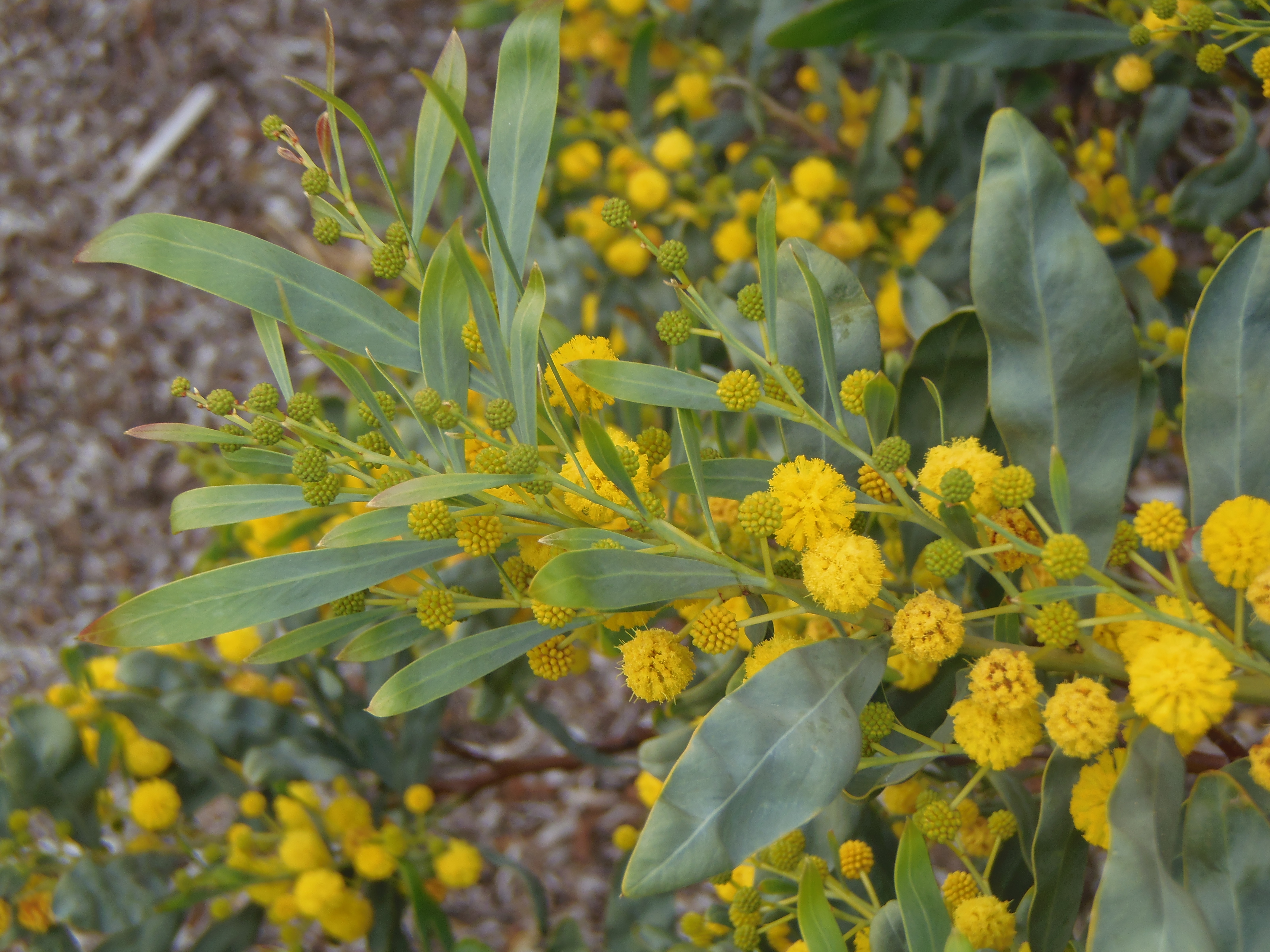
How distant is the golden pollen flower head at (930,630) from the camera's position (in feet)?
3.06

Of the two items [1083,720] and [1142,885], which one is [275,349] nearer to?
[1083,720]

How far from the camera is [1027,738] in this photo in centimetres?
98

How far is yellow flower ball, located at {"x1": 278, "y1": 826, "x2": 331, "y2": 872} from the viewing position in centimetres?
183

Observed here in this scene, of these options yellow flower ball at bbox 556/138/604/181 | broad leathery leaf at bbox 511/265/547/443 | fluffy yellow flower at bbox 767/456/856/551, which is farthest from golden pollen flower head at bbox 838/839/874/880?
yellow flower ball at bbox 556/138/604/181

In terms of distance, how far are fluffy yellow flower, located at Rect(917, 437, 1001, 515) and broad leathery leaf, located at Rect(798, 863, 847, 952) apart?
1.40 ft

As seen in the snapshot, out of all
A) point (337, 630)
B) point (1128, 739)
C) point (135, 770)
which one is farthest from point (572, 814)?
point (1128, 739)

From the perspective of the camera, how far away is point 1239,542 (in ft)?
3.07

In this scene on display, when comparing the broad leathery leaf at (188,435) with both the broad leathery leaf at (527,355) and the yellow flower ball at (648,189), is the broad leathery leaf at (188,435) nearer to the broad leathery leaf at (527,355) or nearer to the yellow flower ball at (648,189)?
the broad leathery leaf at (527,355)

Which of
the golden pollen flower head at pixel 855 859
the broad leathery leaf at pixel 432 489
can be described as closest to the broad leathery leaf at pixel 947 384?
the golden pollen flower head at pixel 855 859

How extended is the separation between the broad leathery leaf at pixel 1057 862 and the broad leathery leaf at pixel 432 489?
67 centimetres

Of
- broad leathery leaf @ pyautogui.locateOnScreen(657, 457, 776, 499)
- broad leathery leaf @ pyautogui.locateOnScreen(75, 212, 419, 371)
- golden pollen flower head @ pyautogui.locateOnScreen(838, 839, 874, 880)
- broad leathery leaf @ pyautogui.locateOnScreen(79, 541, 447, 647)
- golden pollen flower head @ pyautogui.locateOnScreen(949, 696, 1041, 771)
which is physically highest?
broad leathery leaf @ pyautogui.locateOnScreen(75, 212, 419, 371)

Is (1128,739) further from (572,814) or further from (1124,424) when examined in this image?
(572,814)

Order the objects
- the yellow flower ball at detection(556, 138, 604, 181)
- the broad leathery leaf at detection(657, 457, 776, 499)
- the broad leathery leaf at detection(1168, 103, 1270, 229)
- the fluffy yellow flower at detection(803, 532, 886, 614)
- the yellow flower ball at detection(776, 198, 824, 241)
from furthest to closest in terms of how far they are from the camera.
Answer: the yellow flower ball at detection(556, 138, 604, 181), the yellow flower ball at detection(776, 198, 824, 241), the broad leathery leaf at detection(1168, 103, 1270, 229), the broad leathery leaf at detection(657, 457, 776, 499), the fluffy yellow flower at detection(803, 532, 886, 614)

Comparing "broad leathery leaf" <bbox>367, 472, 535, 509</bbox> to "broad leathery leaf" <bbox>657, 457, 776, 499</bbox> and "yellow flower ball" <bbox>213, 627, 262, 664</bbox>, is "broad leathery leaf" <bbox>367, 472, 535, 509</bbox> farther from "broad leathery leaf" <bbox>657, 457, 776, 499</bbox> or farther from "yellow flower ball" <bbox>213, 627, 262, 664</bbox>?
"yellow flower ball" <bbox>213, 627, 262, 664</bbox>
